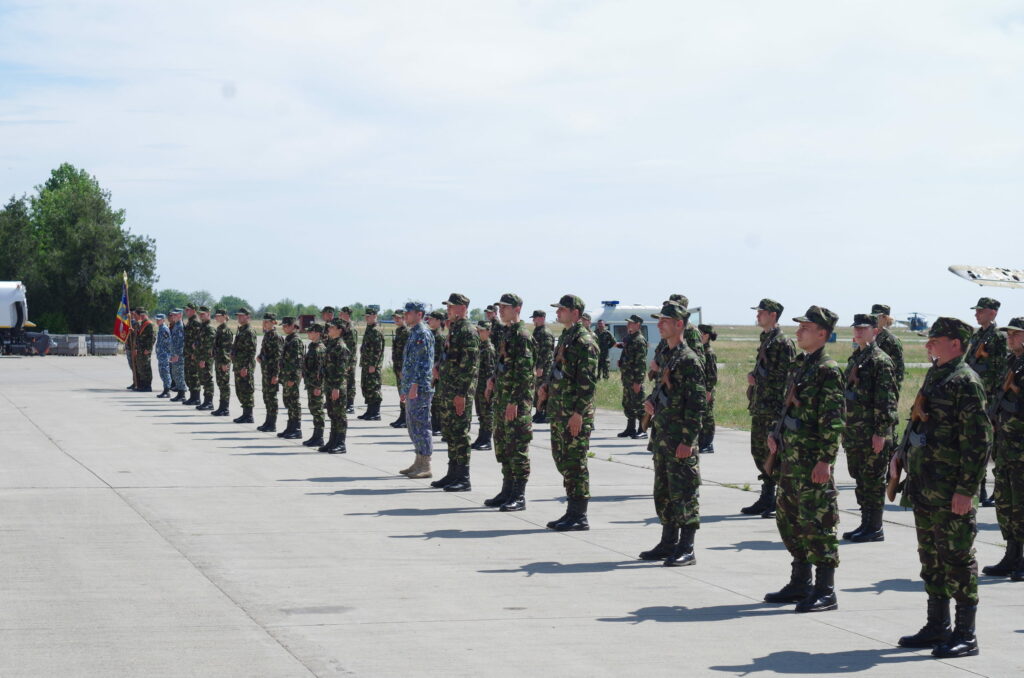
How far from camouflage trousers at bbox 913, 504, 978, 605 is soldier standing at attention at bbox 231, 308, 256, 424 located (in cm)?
1524

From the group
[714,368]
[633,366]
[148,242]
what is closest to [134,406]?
[633,366]

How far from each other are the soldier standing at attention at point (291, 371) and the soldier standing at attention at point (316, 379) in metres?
0.51

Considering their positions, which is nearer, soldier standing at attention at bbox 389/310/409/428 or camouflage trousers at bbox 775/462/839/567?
camouflage trousers at bbox 775/462/839/567

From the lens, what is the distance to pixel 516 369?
1152 cm

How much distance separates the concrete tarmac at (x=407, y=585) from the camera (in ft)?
21.0

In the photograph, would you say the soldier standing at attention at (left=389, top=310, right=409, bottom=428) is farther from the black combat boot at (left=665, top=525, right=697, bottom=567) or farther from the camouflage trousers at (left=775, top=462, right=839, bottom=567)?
the camouflage trousers at (left=775, top=462, right=839, bottom=567)

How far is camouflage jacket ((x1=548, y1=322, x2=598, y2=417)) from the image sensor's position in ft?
33.8

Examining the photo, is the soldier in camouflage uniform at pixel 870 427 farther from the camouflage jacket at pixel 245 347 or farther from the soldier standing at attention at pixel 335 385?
the camouflage jacket at pixel 245 347

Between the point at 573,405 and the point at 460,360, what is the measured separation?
2745 millimetres

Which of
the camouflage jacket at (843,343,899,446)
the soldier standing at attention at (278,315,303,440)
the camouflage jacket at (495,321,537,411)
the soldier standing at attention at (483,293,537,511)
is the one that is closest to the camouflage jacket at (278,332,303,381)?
the soldier standing at attention at (278,315,303,440)

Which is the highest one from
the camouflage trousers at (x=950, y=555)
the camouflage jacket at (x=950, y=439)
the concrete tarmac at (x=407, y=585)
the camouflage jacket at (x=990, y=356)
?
the camouflage jacket at (x=990, y=356)

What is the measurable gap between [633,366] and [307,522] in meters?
9.97

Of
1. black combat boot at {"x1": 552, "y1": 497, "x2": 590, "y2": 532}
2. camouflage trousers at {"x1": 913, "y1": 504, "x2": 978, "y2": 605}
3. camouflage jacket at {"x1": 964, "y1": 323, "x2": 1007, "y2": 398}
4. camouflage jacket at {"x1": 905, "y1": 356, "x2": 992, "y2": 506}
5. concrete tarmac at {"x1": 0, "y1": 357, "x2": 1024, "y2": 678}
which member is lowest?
concrete tarmac at {"x1": 0, "y1": 357, "x2": 1024, "y2": 678}

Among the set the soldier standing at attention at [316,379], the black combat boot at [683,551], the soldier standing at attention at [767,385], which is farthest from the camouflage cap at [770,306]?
the soldier standing at attention at [316,379]
